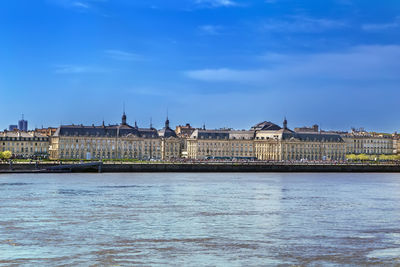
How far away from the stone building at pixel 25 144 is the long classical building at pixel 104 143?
2277mm

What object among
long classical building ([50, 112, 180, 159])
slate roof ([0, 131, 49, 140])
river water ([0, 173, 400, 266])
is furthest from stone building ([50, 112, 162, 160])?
river water ([0, 173, 400, 266])

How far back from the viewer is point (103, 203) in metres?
52.9

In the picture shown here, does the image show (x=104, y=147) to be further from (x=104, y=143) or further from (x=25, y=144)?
(x=25, y=144)

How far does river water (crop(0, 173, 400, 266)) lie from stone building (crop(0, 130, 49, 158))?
412 ft

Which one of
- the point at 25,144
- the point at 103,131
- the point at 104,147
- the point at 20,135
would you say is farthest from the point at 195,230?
the point at 103,131

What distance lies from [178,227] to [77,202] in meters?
16.1

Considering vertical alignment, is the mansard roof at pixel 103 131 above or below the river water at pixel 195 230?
above

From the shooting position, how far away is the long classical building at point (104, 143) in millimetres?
187250

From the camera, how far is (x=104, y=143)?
192 m

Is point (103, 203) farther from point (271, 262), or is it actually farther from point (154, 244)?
point (271, 262)

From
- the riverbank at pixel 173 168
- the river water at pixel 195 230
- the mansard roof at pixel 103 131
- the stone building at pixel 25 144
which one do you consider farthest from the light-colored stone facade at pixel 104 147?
the river water at pixel 195 230

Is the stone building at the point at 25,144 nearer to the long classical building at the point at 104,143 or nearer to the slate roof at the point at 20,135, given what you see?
the slate roof at the point at 20,135

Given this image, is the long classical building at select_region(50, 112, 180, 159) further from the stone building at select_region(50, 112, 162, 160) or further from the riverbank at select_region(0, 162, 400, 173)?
the riverbank at select_region(0, 162, 400, 173)

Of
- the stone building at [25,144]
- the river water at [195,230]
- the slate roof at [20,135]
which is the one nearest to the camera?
the river water at [195,230]
